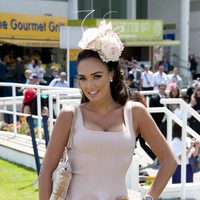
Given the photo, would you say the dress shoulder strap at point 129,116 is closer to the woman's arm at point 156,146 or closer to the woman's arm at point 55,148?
the woman's arm at point 156,146

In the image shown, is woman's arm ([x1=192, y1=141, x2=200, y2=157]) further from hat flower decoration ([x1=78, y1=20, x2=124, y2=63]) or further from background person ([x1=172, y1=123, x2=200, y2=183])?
hat flower decoration ([x1=78, y1=20, x2=124, y2=63])

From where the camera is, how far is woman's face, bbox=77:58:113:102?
7.77 feet

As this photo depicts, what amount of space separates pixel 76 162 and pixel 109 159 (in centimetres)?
15

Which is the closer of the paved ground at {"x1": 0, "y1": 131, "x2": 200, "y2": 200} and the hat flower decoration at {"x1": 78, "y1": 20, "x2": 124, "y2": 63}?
the hat flower decoration at {"x1": 78, "y1": 20, "x2": 124, "y2": 63}

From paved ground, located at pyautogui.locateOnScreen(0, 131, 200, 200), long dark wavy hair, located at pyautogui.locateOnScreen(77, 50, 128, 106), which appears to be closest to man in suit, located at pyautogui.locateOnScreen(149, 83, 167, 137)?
paved ground, located at pyautogui.locateOnScreen(0, 131, 200, 200)

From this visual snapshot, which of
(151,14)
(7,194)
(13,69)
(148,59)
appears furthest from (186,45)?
(7,194)

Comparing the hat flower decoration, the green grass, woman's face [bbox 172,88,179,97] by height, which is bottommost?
the green grass

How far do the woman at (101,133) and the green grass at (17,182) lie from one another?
401 centimetres

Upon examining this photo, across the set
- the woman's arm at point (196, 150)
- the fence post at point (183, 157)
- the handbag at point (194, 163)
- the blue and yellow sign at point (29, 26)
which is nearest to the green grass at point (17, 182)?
the fence post at point (183, 157)

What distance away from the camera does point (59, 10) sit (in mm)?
26328

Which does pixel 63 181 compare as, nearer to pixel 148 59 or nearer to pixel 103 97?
pixel 103 97

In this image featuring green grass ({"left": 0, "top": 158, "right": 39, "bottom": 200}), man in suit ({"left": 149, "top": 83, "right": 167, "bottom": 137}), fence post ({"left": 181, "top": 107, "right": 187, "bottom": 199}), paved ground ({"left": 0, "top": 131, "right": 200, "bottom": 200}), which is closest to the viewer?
fence post ({"left": 181, "top": 107, "right": 187, "bottom": 199})

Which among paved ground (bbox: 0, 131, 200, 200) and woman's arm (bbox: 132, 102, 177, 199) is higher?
woman's arm (bbox: 132, 102, 177, 199)

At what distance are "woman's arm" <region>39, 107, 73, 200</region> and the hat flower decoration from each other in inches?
12.3
